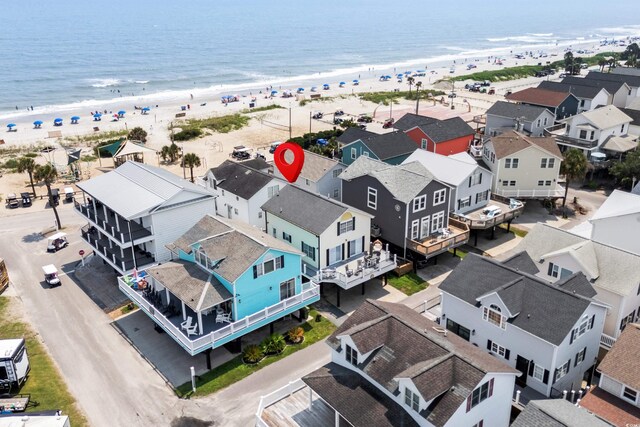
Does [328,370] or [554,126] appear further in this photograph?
[554,126]

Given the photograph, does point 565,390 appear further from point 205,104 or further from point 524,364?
point 205,104

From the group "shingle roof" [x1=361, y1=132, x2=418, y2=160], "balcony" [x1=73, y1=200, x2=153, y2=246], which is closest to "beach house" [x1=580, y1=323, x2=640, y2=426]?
"balcony" [x1=73, y1=200, x2=153, y2=246]

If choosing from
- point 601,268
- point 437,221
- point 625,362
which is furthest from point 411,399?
point 437,221

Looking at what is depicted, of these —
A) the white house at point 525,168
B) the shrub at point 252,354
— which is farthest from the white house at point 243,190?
the white house at point 525,168

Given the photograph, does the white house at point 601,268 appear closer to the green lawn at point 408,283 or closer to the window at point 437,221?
the green lawn at point 408,283

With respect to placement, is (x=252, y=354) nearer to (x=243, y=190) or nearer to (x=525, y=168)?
(x=243, y=190)

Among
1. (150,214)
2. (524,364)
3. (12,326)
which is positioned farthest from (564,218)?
(12,326)
